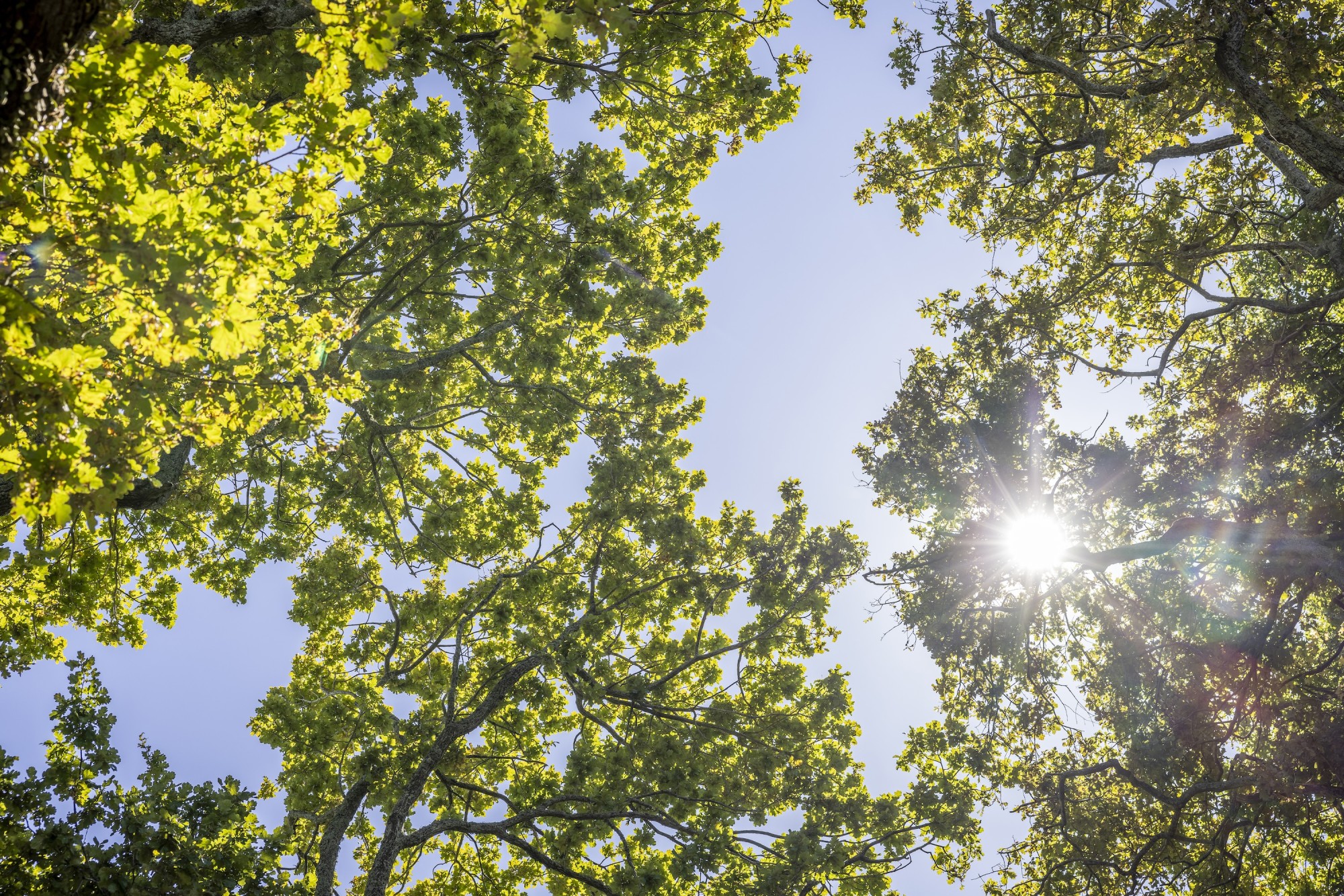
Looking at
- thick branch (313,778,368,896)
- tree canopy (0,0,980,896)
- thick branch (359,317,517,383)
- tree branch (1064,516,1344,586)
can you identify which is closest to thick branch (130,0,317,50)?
→ tree canopy (0,0,980,896)

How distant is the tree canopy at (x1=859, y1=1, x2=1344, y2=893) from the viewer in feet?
30.6

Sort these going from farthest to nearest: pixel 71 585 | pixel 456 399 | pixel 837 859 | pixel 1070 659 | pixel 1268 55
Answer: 1. pixel 1070 659
2. pixel 456 399
3. pixel 837 859
4. pixel 71 585
5. pixel 1268 55

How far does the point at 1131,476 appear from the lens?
11.8 m

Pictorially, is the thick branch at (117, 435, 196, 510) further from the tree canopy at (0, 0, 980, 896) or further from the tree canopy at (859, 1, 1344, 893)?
the tree canopy at (859, 1, 1344, 893)

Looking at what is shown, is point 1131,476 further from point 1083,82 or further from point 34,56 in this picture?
point 34,56

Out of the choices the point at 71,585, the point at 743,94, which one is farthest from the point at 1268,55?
the point at 71,585

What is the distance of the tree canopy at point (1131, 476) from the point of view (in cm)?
933

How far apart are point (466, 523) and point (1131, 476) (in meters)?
11.3

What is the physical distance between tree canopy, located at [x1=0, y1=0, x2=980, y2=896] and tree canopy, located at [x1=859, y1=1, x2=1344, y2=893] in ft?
8.48

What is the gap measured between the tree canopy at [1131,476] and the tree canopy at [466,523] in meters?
2.58

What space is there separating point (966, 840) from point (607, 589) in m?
6.29

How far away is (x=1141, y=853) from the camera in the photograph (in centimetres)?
914

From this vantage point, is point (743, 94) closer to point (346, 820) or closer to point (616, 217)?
point (616, 217)

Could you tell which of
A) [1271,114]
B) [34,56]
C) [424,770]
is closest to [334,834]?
[424,770]
